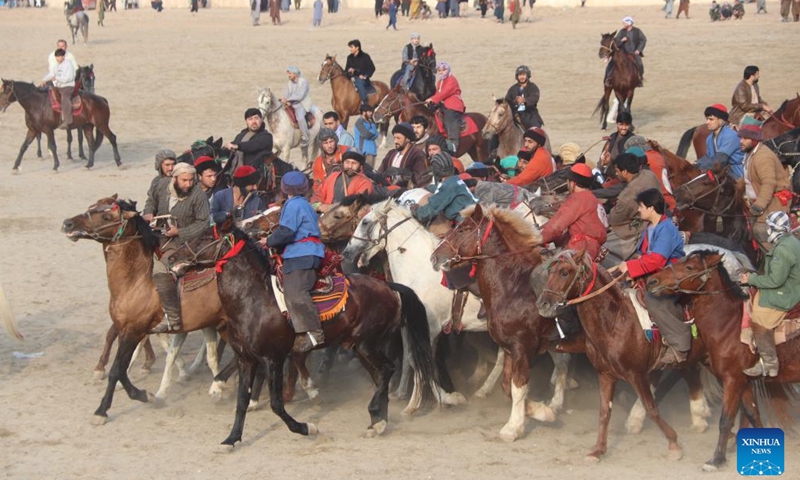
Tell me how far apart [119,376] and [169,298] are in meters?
0.88

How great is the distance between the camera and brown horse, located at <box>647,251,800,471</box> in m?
8.73

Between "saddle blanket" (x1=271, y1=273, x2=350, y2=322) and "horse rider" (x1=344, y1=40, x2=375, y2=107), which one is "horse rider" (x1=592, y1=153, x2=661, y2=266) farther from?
"horse rider" (x1=344, y1=40, x2=375, y2=107)

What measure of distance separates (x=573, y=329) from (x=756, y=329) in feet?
5.14

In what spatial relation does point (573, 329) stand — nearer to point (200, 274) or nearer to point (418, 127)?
point (200, 274)

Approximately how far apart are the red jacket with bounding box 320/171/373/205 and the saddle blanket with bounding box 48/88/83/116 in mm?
12531

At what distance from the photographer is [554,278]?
8.83 meters

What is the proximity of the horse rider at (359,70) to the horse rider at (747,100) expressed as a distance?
28.6ft

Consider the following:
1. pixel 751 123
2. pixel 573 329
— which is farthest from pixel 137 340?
pixel 751 123

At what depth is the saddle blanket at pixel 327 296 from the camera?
31.8ft

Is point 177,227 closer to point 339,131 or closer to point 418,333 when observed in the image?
point 418,333

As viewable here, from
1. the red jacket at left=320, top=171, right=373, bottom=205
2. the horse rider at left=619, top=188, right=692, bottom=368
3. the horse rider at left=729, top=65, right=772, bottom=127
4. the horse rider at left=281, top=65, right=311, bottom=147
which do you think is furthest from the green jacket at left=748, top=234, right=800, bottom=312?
the horse rider at left=281, top=65, right=311, bottom=147

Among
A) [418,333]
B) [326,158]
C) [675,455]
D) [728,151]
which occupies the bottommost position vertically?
[675,455]

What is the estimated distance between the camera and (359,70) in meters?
24.6

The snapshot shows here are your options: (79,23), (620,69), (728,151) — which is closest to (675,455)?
(728,151)
